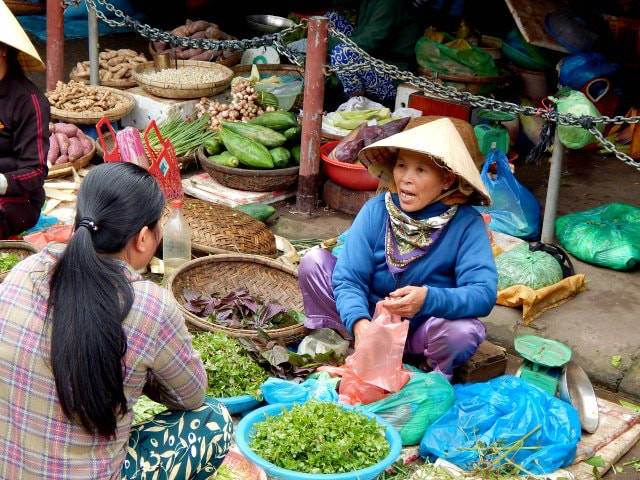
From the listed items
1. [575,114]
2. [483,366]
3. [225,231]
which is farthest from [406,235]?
[575,114]

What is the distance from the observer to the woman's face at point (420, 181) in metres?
3.55

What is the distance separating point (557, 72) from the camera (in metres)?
7.16

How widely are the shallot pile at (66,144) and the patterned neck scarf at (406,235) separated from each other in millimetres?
3089

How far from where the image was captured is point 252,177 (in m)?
5.92

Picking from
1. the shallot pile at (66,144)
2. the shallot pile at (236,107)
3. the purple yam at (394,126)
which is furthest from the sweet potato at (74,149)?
the purple yam at (394,126)

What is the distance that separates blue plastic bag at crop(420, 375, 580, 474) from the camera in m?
3.20

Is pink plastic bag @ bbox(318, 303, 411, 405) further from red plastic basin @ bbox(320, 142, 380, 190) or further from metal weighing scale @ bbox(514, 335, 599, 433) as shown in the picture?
red plastic basin @ bbox(320, 142, 380, 190)

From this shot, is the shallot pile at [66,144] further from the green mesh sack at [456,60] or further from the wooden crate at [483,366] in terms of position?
the wooden crate at [483,366]

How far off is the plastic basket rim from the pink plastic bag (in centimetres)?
25

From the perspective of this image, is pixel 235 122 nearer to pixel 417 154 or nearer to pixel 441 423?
pixel 417 154

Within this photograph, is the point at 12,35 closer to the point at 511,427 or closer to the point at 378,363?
the point at 378,363

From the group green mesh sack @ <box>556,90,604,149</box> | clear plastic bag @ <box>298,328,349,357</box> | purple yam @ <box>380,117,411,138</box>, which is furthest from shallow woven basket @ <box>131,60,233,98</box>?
clear plastic bag @ <box>298,328,349,357</box>

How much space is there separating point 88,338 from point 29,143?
274cm

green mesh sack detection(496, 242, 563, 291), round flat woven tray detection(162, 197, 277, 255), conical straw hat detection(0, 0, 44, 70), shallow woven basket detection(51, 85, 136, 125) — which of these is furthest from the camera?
shallow woven basket detection(51, 85, 136, 125)
